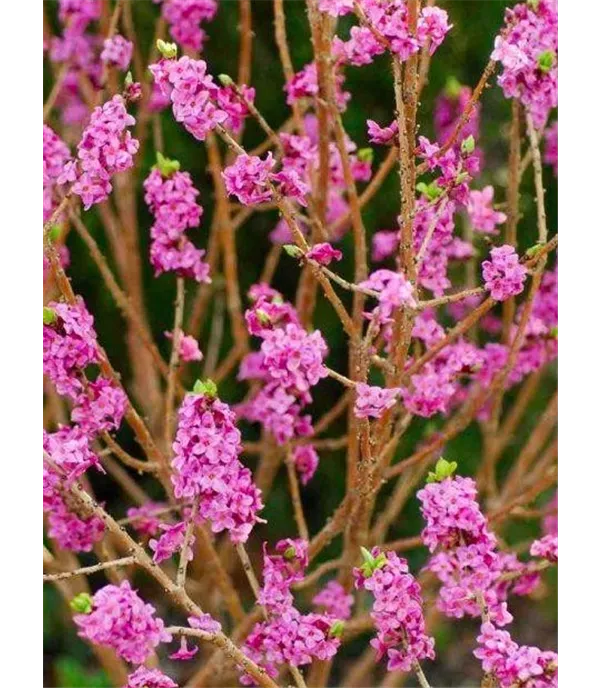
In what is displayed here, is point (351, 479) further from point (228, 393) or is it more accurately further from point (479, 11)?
point (479, 11)

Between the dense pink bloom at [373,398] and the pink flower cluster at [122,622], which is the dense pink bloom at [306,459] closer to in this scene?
the dense pink bloom at [373,398]

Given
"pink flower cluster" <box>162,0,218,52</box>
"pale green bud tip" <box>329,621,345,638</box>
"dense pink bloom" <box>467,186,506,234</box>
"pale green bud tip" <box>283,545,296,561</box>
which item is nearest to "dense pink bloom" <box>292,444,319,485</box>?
"pale green bud tip" <box>283,545,296,561</box>

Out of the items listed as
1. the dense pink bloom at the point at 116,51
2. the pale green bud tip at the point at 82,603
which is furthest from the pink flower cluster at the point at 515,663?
the dense pink bloom at the point at 116,51

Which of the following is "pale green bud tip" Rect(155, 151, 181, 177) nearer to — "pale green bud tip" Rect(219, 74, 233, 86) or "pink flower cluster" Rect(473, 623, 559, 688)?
"pale green bud tip" Rect(219, 74, 233, 86)

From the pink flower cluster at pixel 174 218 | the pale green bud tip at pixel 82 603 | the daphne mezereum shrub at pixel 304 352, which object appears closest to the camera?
the pale green bud tip at pixel 82 603
